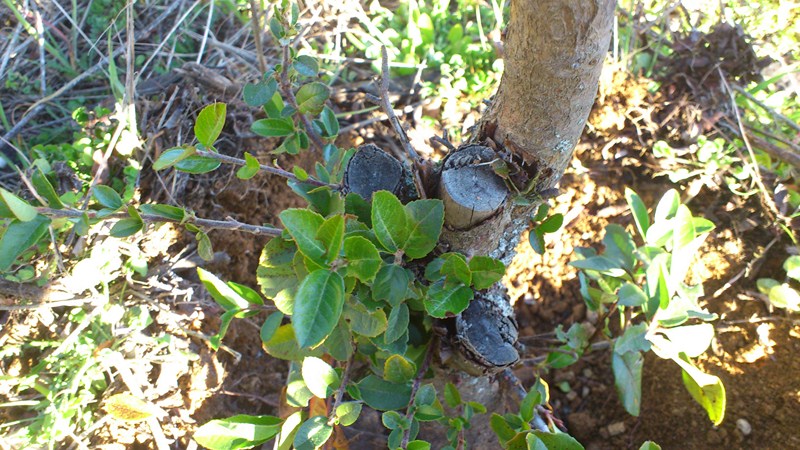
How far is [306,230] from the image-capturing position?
86cm

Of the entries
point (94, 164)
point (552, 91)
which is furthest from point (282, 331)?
point (94, 164)

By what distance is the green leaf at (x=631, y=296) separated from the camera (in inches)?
51.7

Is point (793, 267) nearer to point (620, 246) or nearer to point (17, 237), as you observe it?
point (620, 246)

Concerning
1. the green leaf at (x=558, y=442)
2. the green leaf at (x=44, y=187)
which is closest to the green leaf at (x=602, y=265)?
the green leaf at (x=558, y=442)

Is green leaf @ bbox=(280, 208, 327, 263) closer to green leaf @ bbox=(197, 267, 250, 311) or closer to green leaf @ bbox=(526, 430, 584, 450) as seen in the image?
green leaf @ bbox=(197, 267, 250, 311)

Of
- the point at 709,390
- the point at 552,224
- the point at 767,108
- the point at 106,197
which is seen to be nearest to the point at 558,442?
the point at 552,224

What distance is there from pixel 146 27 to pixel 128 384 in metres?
1.35

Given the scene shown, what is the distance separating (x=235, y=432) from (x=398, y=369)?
314 millimetres

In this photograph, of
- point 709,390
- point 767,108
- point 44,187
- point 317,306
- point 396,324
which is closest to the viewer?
point 317,306

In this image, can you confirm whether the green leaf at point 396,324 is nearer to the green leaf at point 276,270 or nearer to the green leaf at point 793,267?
the green leaf at point 276,270

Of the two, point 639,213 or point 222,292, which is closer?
point 222,292

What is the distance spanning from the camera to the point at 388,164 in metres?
1.14

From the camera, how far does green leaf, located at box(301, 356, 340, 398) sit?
1.02 m

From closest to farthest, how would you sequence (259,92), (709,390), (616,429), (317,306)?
1. (317,306)
2. (259,92)
3. (709,390)
4. (616,429)
